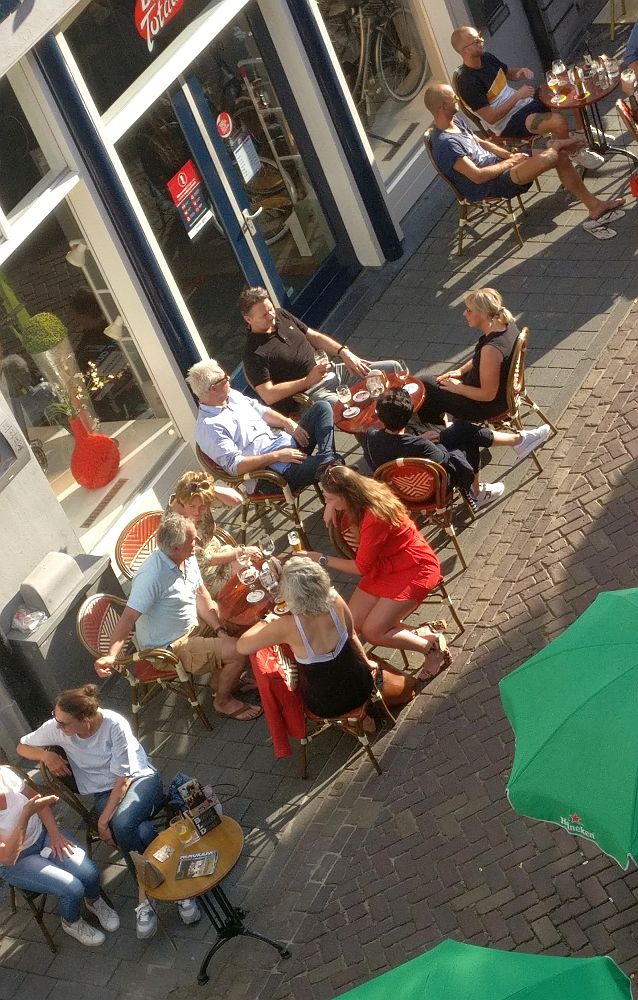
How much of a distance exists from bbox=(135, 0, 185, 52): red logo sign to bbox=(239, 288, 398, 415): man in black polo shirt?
217cm

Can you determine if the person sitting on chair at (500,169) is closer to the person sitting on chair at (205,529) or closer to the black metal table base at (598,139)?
the black metal table base at (598,139)

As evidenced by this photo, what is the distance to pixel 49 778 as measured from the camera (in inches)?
285

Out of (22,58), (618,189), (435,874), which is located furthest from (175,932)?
(618,189)

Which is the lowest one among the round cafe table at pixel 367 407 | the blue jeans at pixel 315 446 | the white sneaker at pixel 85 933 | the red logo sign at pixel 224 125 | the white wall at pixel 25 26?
the white sneaker at pixel 85 933

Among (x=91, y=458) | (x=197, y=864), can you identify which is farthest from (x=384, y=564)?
(x=91, y=458)

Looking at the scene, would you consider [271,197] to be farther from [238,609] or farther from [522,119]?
[238,609]

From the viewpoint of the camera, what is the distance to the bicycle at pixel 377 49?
12.5m

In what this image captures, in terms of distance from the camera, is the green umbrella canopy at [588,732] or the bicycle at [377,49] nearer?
the green umbrella canopy at [588,732]

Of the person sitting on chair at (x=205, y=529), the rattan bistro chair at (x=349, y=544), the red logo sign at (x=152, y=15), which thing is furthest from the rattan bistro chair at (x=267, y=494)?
the red logo sign at (x=152, y=15)

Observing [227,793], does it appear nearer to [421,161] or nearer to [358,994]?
[358,994]

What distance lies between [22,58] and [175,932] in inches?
226

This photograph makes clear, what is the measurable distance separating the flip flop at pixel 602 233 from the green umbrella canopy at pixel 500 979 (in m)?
7.92

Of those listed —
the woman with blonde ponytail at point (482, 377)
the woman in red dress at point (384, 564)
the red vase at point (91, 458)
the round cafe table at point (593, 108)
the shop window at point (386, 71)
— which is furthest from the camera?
the shop window at point (386, 71)

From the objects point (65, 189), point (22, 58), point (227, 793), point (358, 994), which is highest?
point (22, 58)
